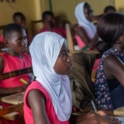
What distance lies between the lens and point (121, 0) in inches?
178

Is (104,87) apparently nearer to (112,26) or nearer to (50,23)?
(112,26)

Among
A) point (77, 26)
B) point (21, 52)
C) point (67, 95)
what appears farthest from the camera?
point (77, 26)

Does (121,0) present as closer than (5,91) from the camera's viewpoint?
No

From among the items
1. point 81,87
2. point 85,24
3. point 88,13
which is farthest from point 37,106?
point 88,13

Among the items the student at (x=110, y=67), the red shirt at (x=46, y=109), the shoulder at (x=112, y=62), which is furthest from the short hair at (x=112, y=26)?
the red shirt at (x=46, y=109)

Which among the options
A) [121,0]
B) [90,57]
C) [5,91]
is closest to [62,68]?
[90,57]

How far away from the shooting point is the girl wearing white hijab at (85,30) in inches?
134

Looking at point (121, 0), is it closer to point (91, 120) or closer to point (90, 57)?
point (90, 57)

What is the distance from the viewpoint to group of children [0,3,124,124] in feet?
4.07

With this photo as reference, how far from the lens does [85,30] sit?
144 inches

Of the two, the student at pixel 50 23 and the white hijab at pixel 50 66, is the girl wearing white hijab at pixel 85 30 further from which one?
the white hijab at pixel 50 66

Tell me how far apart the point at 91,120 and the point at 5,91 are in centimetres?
96

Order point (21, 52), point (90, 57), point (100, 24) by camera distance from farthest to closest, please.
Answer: point (21, 52) < point (90, 57) < point (100, 24)

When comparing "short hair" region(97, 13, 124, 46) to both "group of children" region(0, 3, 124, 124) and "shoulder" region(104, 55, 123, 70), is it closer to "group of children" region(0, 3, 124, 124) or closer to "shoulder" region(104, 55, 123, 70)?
"group of children" region(0, 3, 124, 124)
